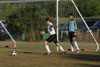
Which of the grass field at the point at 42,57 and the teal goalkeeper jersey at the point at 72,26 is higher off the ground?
the teal goalkeeper jersey at the point at 72,26

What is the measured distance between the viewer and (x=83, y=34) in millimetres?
22234

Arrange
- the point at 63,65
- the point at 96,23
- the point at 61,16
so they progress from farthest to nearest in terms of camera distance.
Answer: the point at 96,23, the point at 61,16, the point at 63,65

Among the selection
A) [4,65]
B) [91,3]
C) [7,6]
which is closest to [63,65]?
[4,65]

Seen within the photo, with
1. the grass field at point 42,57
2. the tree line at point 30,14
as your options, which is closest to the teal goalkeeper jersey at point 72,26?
the grass field at point 42,57

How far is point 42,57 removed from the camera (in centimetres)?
1534

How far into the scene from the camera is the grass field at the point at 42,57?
41.5 feet

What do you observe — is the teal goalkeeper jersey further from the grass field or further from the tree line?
the tree line

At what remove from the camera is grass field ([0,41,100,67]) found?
12.6m

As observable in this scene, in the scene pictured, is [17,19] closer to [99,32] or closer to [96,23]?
[99,32]

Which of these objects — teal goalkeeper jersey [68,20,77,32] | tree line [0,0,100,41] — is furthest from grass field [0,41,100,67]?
teal goalkeeper jersey [68,20,77,32]

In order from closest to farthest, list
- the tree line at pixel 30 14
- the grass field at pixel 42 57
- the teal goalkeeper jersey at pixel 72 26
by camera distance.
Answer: the grass field at pixel 42 57 < the teal goalkeeper jersey at pixel 72 26 < the tree line at pixel 30 14

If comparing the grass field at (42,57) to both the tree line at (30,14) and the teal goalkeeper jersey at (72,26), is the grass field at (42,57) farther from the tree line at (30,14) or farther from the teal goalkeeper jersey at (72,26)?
the teal goalkeeper jersey at (72,26)

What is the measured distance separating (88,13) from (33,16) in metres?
4.15

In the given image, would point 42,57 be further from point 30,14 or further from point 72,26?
point 30,14
